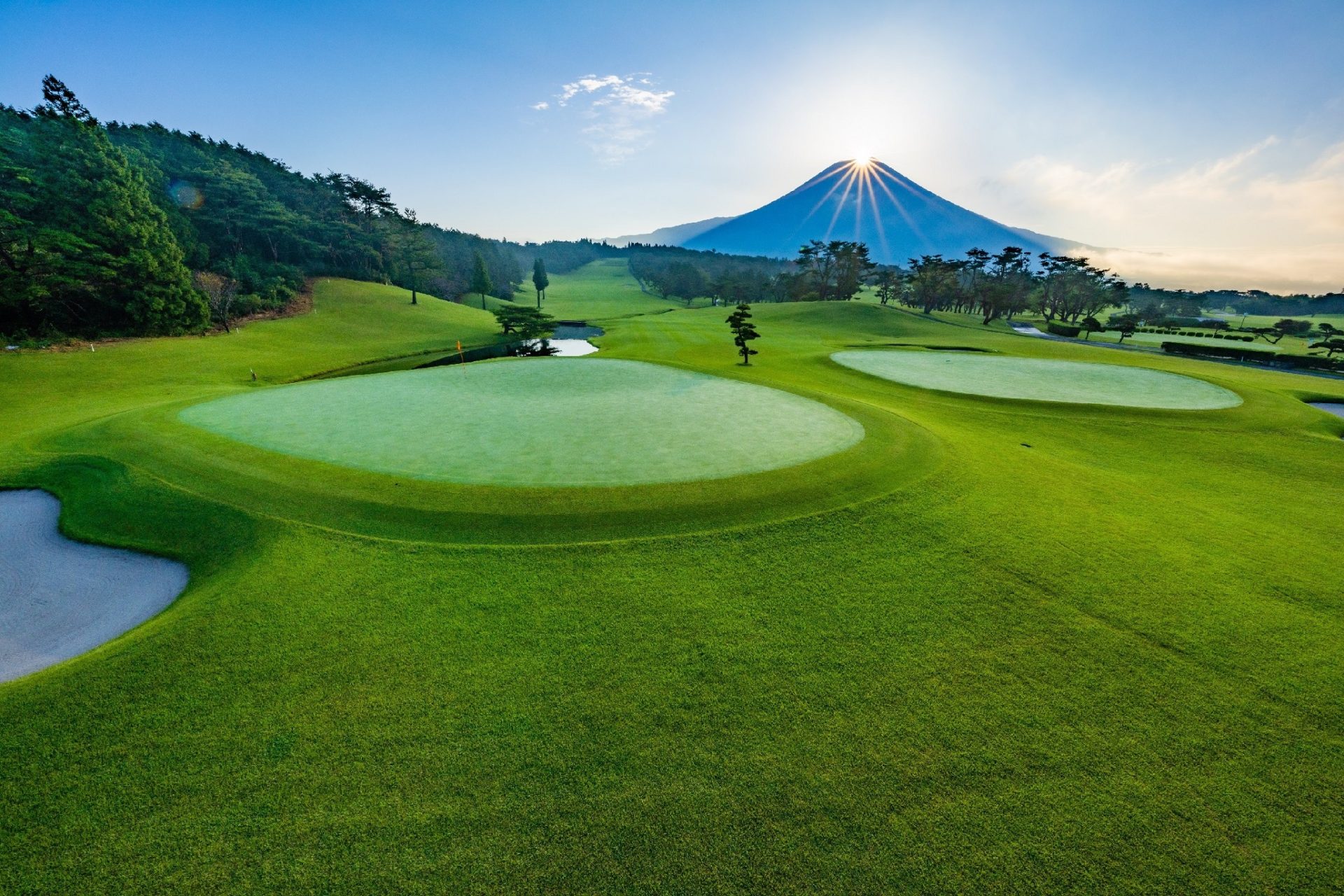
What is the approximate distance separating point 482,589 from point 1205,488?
17.3m

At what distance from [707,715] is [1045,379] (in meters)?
30.1

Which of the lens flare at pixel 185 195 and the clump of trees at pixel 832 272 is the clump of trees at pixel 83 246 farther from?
the clump of trees at pixel 832 272

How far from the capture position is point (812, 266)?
109m

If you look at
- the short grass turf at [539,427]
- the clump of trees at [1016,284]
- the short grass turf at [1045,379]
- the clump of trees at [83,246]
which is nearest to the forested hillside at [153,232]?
the clump of trees at [83,246]

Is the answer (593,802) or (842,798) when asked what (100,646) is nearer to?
(593,802)

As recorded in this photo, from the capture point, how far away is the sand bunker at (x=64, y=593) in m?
6.79

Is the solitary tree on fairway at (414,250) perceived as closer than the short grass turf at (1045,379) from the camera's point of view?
No

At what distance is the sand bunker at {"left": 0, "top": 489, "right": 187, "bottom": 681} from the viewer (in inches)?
267

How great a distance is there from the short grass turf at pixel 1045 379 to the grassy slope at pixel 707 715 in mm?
14618

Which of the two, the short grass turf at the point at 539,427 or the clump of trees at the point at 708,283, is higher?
the clump of trees at the point at 708,283

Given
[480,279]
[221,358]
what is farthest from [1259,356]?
[480,279]

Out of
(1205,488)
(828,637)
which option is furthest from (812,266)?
(828,637)

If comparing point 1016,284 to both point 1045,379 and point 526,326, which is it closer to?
point 1045,379

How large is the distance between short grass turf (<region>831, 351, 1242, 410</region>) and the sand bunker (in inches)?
1060
